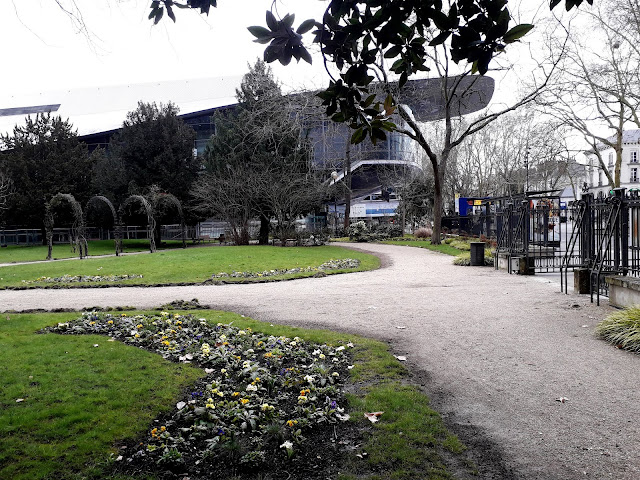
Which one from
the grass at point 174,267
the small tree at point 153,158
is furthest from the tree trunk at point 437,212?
the small tree at point 153,158

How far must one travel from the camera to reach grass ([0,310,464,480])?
3602mm

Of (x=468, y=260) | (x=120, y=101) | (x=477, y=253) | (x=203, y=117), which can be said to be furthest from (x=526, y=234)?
(x=120, y=101)

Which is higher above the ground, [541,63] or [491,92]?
[491,92]

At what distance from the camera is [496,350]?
675cm

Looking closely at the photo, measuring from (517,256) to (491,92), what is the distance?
4621cm

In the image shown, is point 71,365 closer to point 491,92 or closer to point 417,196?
point 417,196

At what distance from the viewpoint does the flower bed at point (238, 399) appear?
373 centimetres

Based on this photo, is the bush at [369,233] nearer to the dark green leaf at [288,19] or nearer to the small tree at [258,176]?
the small tree at [258,176]

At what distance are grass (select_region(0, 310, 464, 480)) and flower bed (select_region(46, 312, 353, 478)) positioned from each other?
0.22 meters

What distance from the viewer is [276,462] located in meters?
3.69

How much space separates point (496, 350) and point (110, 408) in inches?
183

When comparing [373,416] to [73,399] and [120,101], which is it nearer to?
[73,399]

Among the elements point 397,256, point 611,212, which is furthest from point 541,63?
point 611,212

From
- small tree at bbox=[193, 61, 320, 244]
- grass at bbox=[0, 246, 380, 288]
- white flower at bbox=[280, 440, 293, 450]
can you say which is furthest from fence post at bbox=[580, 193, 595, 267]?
small tree at bbox=[193, 61, 320, 244]
